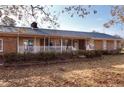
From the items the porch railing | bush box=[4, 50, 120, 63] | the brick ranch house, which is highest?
the brick ranch house

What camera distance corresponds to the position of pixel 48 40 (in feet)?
Result: 60.7

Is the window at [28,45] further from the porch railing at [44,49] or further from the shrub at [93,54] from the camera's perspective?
the shrub at [93,54]

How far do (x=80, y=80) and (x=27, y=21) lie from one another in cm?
315

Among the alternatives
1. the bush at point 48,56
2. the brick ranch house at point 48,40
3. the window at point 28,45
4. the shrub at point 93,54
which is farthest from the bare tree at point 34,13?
the shrub at point 93,54

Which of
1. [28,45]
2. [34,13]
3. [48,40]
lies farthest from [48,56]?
[34,13]

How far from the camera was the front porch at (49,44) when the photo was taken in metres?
16.5

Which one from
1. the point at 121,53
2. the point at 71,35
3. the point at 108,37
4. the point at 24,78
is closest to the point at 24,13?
the point at 24,78

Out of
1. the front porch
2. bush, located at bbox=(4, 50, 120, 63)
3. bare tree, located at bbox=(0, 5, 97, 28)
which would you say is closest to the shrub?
bush, located at bbox=(4, 50, 120, 63)

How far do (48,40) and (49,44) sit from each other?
13.3 inches

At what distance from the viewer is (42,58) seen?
47.6 ft

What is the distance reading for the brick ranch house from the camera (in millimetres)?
16156

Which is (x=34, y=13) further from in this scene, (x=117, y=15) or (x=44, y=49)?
(x=44, y=49)

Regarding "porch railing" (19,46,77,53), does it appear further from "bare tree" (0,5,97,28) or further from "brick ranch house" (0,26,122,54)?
"bare tree" (0,5,97,28)
